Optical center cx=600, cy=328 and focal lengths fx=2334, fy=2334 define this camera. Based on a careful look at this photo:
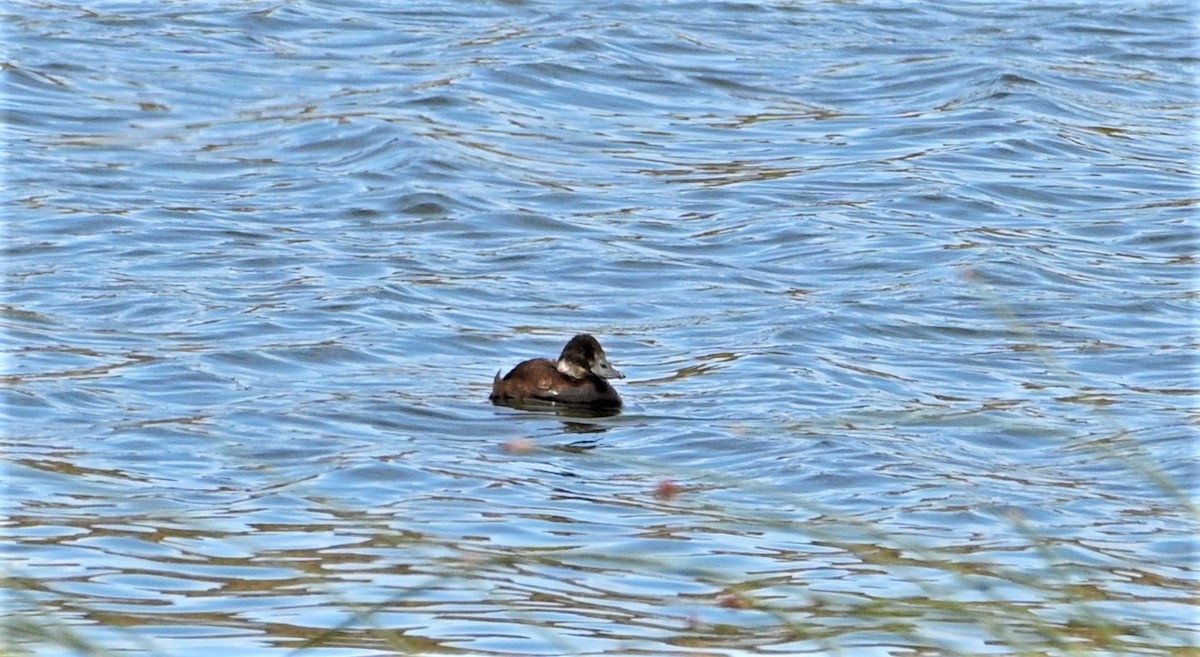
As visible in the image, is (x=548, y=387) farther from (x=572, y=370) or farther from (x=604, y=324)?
(x=604, y=324)

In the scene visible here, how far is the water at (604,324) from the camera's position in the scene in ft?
21.0

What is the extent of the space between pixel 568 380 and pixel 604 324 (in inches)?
69.2

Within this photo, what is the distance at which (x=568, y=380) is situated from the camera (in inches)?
390

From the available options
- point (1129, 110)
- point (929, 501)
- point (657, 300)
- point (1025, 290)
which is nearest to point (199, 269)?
point (657, 300)

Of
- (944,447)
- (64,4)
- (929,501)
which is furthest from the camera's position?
(64,4)

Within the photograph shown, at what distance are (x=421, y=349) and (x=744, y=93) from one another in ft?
21.1

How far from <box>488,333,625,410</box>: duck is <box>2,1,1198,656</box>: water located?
203mm

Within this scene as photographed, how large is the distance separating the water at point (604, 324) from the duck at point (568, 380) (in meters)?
0.20

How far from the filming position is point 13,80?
1697cm

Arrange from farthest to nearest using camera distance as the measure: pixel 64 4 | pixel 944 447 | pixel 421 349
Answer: pixel 64 4, pixel 421 349, pixel 944 447

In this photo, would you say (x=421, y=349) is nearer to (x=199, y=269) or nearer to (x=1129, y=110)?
(x=199, y=269)

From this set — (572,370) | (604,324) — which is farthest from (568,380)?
(604,324)

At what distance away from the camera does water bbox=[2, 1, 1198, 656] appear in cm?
641

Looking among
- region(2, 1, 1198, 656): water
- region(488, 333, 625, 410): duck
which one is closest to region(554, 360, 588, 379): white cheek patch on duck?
region(488, 333, 625, 410): duck
